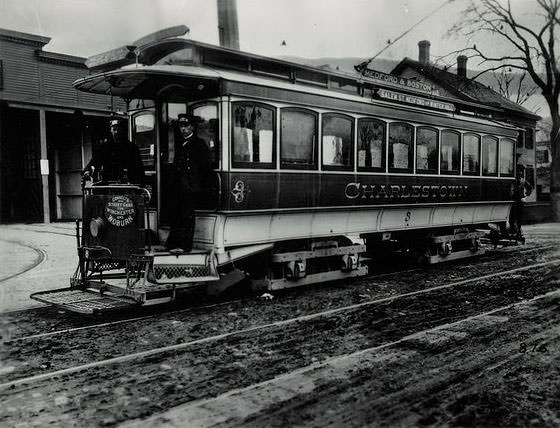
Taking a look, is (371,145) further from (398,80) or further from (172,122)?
(172,122)

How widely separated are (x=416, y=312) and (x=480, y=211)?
6949 mm

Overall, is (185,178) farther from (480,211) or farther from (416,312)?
(480,211)

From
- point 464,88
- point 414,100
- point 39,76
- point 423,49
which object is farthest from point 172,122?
point 423,49

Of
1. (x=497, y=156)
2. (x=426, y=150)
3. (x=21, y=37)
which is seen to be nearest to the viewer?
(x=426, y=150)

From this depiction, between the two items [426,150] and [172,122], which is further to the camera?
[426,150]

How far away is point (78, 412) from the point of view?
3.99 metres

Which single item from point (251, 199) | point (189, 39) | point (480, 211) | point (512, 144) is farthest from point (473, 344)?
point (512, 144)

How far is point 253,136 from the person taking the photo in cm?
789

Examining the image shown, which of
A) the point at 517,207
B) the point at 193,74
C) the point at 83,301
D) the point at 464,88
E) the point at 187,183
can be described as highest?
the point at 464,88

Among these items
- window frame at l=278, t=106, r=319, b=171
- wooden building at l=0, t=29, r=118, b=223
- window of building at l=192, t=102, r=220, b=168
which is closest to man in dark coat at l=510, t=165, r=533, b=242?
window frame at l=278, t=106, r=319, b=171

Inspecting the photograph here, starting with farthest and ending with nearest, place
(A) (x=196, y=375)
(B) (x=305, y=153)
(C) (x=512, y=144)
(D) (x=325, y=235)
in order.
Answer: (C) (x=512, y=144)
(D) (x=325, y=235)
(B) (x=305, y=153)
(A) (x=196, y=375)

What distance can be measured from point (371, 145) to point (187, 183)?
155 inches

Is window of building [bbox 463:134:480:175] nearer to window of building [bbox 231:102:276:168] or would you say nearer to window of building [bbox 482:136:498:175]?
window of building [bbox 482:136:498:175]

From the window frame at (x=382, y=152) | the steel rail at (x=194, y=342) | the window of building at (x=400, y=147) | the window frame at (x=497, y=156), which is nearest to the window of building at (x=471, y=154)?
the window frame at (x=497, y=156)
